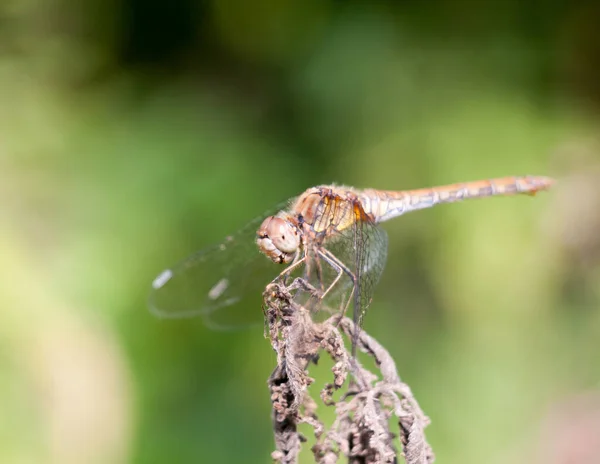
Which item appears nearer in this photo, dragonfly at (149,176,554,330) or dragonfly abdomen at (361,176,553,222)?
dragonfly at (149,176,554,330)

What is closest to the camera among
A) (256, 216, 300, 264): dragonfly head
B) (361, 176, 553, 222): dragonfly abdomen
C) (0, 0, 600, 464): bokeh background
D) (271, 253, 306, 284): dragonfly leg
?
(271, 253, 306, 284): dragonfly leg

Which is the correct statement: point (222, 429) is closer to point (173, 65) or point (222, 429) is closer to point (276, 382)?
point (276, 382)

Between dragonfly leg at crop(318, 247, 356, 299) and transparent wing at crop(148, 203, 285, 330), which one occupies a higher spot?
transparent wing at crop(148, 203, 285, 330)

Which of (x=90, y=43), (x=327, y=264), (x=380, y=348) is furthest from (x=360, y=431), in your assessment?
(x=90, y=43)

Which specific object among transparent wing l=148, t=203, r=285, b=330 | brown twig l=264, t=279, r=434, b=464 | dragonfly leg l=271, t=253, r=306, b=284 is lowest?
brown twig l=264, t=279, r=434, b=464

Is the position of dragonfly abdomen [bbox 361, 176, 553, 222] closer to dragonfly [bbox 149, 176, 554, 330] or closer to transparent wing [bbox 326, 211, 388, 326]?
dragonfly [bbox 149, 176, 554, 330]

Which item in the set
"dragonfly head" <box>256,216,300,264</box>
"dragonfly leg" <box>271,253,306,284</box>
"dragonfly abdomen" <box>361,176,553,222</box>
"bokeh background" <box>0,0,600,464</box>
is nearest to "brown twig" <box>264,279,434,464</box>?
"dragonfly leg" <box>271,253,306,284</box>

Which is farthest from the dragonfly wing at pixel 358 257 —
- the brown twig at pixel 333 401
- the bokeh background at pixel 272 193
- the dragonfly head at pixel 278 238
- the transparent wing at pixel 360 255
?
the bokeh background at pixel 272 193

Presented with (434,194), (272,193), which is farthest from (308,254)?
(272,193)
